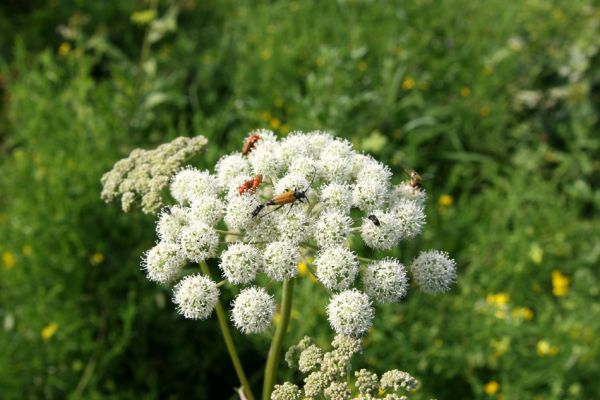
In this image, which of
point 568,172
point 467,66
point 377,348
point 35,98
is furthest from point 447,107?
point 35,98

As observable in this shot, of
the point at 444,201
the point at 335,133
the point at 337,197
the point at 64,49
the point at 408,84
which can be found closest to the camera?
the point at 337,197

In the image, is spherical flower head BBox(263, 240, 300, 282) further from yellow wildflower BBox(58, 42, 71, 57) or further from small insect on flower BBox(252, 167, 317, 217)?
yellow wildflower BBox(58, 42, 71, 57)

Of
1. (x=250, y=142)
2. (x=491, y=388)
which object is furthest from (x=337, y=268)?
(x=491, y=388)

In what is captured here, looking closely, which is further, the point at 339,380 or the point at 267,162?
the point at 267,162

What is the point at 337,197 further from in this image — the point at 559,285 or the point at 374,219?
the point at 559,285

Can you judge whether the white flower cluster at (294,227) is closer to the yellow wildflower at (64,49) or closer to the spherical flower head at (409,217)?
the spherical flower head at (409,217)

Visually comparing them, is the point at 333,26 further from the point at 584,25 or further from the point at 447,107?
the point at 584,25
